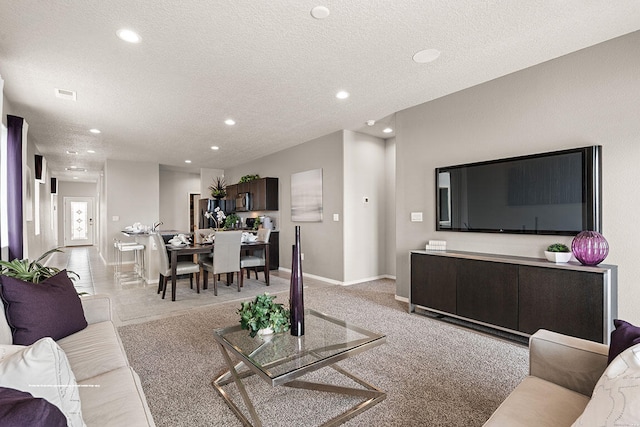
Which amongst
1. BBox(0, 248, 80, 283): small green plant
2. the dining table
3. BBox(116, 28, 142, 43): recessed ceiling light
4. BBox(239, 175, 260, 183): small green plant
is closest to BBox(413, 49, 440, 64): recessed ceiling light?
BBox(116, 28, 142, 43): recessed ceiling light

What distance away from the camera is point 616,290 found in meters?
2.51

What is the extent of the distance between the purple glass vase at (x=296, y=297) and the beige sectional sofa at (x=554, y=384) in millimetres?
1113

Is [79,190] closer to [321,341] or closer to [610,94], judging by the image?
[321,341]

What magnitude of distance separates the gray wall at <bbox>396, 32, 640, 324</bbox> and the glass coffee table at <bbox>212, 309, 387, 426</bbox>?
6.96 ft

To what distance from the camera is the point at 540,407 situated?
118 cm

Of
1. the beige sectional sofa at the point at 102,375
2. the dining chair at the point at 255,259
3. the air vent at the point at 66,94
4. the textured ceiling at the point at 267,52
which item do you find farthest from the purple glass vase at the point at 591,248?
the air vent at the point at 66,94

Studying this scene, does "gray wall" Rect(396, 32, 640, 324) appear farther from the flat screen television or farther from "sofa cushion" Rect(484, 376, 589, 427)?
"sofa cushion" Rect(484, 376, 589, 427)

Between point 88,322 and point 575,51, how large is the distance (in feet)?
14.6

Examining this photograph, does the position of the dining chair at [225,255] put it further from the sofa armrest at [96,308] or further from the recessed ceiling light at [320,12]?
the recessed ceiling light at [320,12]

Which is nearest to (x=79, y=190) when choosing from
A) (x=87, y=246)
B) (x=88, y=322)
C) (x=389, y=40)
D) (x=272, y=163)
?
(x=87, y=246)

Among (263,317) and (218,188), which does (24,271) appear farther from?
(218,188)

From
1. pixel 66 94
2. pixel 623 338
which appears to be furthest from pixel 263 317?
pixel 66 94

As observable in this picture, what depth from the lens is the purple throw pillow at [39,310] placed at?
1.63 meters

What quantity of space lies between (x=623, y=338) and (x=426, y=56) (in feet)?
8.19
